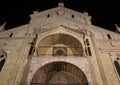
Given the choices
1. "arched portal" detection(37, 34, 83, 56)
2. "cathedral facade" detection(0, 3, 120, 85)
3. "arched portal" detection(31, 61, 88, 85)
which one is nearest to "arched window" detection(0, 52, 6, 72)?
"cathedral facade" detection(0, 3, 120, 85)

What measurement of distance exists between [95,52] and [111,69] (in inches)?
82.3

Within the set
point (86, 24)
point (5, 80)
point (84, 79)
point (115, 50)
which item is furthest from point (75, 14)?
point (5, 80)

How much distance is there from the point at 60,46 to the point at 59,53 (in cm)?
87

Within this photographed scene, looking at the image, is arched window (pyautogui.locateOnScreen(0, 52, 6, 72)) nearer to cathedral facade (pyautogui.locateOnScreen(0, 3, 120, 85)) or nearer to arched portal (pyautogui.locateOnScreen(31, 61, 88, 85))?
cathedral facade (pyautogui.locateOnScreen(0, 3, 120, 85))

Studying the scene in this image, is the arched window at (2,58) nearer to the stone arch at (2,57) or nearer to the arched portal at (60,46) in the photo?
the stone arch at (2,57)

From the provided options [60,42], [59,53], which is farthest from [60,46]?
[59,53]

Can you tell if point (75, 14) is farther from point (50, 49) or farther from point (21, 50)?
point (21, 50)

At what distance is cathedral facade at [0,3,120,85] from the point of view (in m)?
11.9

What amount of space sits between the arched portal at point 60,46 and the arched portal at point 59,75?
214 cm

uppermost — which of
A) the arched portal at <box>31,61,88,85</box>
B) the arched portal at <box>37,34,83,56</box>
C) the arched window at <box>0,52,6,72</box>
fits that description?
the arched portal at <box>37,34,83,56</box>

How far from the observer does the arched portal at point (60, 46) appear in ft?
48.7

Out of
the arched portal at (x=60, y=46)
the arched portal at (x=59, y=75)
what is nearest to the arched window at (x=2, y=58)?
the arched portal at (x=60, y=46)

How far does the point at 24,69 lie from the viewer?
41.0 ft

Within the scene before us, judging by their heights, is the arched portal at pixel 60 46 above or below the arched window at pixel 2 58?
above
